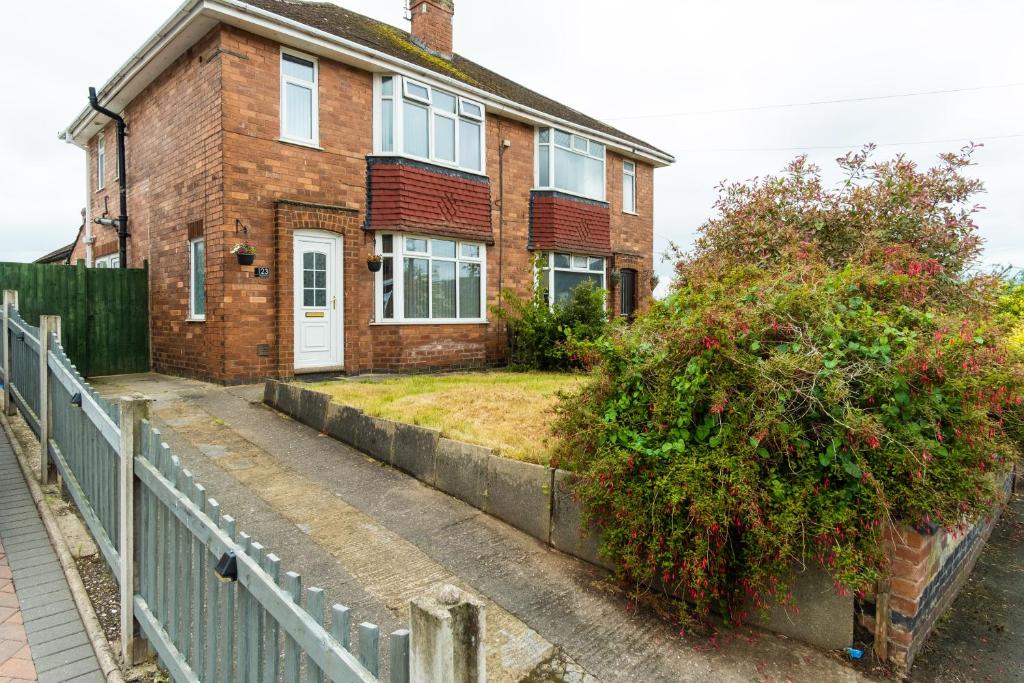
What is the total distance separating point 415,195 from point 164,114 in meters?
4.43

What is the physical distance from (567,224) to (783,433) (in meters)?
10.9

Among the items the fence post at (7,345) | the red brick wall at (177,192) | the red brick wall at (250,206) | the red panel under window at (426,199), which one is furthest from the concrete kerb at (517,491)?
the red panel under window at (426,199)

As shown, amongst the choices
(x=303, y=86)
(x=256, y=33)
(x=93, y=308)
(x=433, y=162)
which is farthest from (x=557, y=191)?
(x=93, y=308)

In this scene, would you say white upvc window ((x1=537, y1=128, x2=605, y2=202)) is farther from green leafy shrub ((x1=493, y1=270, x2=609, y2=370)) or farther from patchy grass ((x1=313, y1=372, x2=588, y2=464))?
patchy grass ((x1=313, y1=372, x2=588, y2=464))

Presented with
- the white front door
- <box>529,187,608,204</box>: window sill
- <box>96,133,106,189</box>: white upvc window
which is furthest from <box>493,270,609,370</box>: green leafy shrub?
<box>96,133,106,189</box>: white upvc window

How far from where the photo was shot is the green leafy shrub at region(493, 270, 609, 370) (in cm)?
1074

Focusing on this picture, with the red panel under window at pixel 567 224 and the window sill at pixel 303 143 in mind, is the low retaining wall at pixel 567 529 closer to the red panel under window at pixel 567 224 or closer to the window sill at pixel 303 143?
the window sill at pixel 303 143

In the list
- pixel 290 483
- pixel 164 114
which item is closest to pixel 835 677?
pixel 290 483

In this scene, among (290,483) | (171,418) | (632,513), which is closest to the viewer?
(632,513)

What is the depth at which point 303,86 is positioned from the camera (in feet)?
30.8

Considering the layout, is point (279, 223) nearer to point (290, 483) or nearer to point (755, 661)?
point (290, 483)

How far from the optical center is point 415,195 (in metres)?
10.3

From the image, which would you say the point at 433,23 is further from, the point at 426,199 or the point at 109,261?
the point at 109,261

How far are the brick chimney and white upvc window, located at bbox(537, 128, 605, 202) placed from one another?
3072 millimetres
